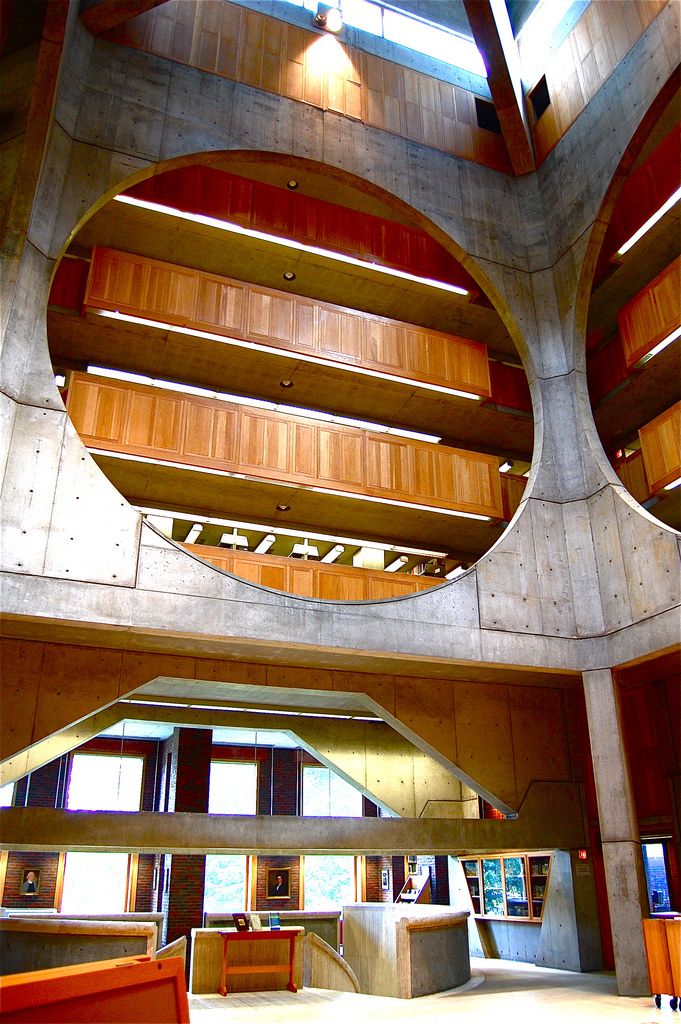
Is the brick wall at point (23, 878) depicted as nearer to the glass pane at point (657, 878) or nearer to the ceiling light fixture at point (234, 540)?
the ceiling light fixture at point (234, 540)

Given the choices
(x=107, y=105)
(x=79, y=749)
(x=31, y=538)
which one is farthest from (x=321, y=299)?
(x=79, y=749)

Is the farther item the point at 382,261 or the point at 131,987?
the point at 382,261

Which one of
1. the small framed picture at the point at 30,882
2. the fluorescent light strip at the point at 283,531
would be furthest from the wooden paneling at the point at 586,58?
the small framed picture at the point at 30,882

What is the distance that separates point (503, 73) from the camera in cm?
1354

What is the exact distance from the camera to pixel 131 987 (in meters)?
4.21

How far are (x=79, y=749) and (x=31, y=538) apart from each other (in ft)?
43.4

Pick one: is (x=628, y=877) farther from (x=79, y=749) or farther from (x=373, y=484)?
(x=79, y=749)

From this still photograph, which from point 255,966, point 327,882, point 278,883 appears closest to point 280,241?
point 255,966

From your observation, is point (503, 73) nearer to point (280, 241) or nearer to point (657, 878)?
point (280, 241)

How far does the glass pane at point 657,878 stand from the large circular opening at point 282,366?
Result: 6.25 metres

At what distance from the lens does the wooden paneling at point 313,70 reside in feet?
42.2

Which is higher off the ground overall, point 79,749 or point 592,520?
point 592,520

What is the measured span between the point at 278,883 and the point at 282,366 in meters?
14.2

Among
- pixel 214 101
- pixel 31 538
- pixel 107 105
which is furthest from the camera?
pixel 214 101
